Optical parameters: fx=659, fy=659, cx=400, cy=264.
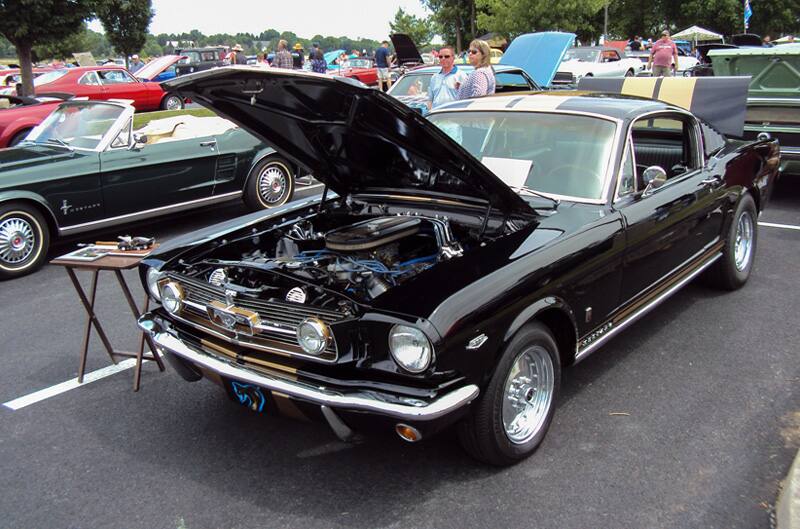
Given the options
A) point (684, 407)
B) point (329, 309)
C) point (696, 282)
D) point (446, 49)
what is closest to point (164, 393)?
point (329, 309)

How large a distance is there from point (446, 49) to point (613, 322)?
475 centimetres

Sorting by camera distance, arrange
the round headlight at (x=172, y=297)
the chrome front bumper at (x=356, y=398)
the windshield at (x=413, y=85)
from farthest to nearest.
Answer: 1. the windshield at (x=413, y=85)
2. the round headlight at (x=172, y=297)
3. the chrome front bumper at (x=356, y=398)

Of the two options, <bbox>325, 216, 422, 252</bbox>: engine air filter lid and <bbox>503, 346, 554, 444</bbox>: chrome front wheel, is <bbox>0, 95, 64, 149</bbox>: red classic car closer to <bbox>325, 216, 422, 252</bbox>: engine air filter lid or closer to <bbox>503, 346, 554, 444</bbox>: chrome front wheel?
<bbox>325, 216, 422, 252</bbox>: engine air filter lid

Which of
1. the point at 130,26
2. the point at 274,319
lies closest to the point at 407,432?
the point at 274,319

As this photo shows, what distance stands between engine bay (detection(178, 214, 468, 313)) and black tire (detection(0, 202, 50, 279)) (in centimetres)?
364

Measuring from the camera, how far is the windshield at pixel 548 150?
12.4 ft

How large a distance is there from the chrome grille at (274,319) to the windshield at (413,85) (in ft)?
29.3

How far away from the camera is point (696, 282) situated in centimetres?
534

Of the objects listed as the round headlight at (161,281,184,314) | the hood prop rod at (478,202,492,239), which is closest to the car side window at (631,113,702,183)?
the hood prop rod at (478,202,492,239)

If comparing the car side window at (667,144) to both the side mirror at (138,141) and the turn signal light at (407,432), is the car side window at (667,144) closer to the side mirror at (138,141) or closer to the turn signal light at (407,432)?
the turn signal light at (407,432)

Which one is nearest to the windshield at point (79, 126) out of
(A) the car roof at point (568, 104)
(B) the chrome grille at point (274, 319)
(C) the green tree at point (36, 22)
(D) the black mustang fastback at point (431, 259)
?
(D) the black mustang fastback at point (431, 259)

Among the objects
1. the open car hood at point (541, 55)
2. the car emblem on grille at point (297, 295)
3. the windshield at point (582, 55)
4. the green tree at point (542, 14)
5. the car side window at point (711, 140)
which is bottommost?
the car emblem on grille at point (297, 295)

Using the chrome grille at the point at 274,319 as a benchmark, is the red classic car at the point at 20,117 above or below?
above

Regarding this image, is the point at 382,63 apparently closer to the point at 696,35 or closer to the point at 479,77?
the point at 479,77
